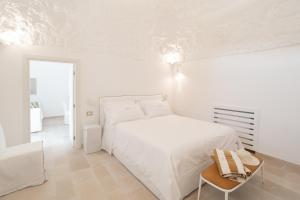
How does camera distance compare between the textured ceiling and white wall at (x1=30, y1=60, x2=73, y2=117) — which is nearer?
the textured ceiling

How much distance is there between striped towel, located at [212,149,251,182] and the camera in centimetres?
150

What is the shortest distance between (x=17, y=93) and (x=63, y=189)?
1.72 meters

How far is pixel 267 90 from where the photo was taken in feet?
8.96

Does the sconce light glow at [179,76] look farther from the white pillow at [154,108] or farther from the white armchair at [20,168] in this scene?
the white armchair at [20,168]

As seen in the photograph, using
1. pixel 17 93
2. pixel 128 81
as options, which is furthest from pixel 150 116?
pixel 17 93

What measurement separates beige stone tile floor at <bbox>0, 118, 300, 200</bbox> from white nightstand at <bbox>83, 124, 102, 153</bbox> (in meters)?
0.25

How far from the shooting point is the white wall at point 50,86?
5.62 meters

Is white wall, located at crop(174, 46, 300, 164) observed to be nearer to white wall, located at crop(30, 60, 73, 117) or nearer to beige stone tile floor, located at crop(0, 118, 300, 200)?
beige stone tile floor, located at crop(0, 118, 300, 200)

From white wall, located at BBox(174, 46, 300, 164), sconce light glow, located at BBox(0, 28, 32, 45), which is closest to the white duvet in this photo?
white wall, located at BBox(174, 46, 300, 164)

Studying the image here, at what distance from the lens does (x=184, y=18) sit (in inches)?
93.2

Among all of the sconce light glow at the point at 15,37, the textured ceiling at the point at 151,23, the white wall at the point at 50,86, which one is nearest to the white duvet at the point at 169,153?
the textured ceiling at the point at 151,23

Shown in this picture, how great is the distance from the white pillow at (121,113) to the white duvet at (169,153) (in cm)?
37

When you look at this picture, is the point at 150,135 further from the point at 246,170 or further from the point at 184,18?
the point at 184,18

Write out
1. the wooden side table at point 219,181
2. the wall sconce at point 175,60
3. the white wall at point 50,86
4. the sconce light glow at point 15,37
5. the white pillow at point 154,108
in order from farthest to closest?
the white wall at point 50,86, the wall sconce at point 175,60, the white pillow at point 154,108, the sconce light glow at point 15,37, the wooden side table at point 219,181
